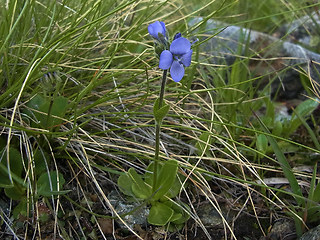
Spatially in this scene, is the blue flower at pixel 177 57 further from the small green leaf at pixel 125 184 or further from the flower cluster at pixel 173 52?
the small green leaf at pixel 125 184

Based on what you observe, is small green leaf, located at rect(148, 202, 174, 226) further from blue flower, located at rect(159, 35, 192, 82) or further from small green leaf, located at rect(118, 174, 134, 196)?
blue flower, located at rect(159, 35, 192, 82)

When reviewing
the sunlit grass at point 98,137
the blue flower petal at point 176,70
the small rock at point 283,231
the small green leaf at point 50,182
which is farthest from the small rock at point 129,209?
the blue flower petal at point 176,70

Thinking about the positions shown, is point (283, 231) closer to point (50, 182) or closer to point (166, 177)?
point (166, 177)

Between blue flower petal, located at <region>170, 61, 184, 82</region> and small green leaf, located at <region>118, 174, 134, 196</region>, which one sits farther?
small green leaf, located at <region>118, 174, 134, 196</region>

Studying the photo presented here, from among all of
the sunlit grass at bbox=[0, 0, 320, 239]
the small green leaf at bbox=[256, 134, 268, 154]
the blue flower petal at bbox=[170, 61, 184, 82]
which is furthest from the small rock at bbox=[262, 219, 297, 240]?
the blue flower petal at bbox=[170, 61, 184, 82]

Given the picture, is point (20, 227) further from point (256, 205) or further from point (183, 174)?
point (256, 205)

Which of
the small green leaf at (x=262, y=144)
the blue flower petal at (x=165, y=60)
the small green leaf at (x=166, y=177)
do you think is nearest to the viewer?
the blue flower petal at (x=165, y=60)

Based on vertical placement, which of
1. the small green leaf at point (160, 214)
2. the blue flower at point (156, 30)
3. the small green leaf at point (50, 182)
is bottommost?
the small green leaf at point (160, 214)
